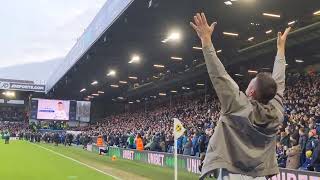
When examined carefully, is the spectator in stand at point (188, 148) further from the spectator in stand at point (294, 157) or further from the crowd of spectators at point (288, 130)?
the spectator in stand at point (294, 157)

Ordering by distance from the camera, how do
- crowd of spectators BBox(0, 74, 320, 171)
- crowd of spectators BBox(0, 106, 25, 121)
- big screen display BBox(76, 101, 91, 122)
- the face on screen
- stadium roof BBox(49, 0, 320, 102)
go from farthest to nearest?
crowd of spectators BBox(0, 106, 25, 121), big screen display BBox(76, 101, 91, 122), the face on screen, stadium roof BBox(49, 0, 320, 102), crowd of spectators BBox(0, 74, 320, 171)

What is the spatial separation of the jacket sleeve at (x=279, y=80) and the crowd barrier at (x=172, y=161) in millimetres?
8897

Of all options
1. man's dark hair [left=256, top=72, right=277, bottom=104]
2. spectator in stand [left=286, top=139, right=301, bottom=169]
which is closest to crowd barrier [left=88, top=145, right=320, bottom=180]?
spectator in stand [left=286, top=139, right=301, bottom=169]

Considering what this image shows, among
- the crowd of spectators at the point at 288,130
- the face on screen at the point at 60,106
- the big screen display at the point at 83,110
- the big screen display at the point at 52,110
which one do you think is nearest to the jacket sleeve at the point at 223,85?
the crowd of spectators at the point at 288,130

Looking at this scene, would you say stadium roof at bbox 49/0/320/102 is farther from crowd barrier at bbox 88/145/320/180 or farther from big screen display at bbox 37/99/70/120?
big screen display at bbox 37/99/70/120

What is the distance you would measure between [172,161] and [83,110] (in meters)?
57.8

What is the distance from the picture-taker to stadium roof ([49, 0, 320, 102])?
2331cm

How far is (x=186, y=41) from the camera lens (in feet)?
103

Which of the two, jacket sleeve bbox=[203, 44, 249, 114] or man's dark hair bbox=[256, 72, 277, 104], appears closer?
jacket sleeve bbox=[203, 44, 249, 114]

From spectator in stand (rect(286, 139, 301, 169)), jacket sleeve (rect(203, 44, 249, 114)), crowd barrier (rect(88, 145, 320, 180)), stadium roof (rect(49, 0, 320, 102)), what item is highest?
stadium roof (rect(49, 0, 320, 102))

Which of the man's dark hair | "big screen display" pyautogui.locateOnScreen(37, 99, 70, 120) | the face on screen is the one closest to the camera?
the man's dark hair

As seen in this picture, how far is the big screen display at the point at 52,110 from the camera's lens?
239ft

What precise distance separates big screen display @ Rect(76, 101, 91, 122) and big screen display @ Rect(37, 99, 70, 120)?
16.9 ft

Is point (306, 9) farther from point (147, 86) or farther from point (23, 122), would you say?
point (23, 122)
